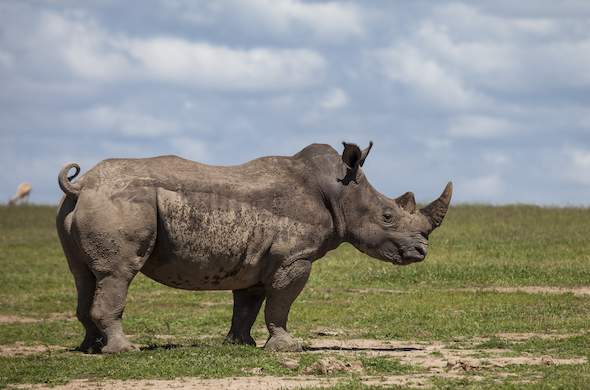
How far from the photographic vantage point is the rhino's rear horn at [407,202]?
16.5m

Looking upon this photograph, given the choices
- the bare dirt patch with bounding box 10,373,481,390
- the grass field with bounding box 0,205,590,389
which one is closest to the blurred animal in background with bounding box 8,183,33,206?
the grass field with bounding box 0,205,590,389

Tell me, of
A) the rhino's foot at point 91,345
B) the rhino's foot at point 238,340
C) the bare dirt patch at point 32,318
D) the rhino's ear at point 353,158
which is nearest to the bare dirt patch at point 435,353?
the rhino's foot at point 238,340

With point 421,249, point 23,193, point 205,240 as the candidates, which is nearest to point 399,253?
point 421,249

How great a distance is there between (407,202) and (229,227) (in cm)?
255

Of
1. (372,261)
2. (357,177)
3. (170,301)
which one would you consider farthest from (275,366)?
(372,261)

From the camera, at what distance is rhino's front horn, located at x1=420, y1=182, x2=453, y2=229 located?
1638 centimetres

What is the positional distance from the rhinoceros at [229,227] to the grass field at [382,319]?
80 cm

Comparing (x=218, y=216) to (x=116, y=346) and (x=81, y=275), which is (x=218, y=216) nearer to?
(x=81, y=275)

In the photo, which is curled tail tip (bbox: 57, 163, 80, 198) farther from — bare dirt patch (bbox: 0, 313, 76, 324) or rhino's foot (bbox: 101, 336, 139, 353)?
bare dirt patch (bbox: 0, 313, 76, 324)

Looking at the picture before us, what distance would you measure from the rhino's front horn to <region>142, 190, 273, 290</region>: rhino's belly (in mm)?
2229

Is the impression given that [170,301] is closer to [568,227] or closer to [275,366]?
[275,366]

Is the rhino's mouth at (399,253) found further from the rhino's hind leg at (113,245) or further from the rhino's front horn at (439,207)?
the rhino's hind leg at (113,245)

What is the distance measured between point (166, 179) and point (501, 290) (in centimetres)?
1031

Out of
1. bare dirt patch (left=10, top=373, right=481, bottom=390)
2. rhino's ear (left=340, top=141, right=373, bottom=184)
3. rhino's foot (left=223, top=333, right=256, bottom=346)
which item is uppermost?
rhino's ear (left=340, top=141, right=373, bottom=184)
